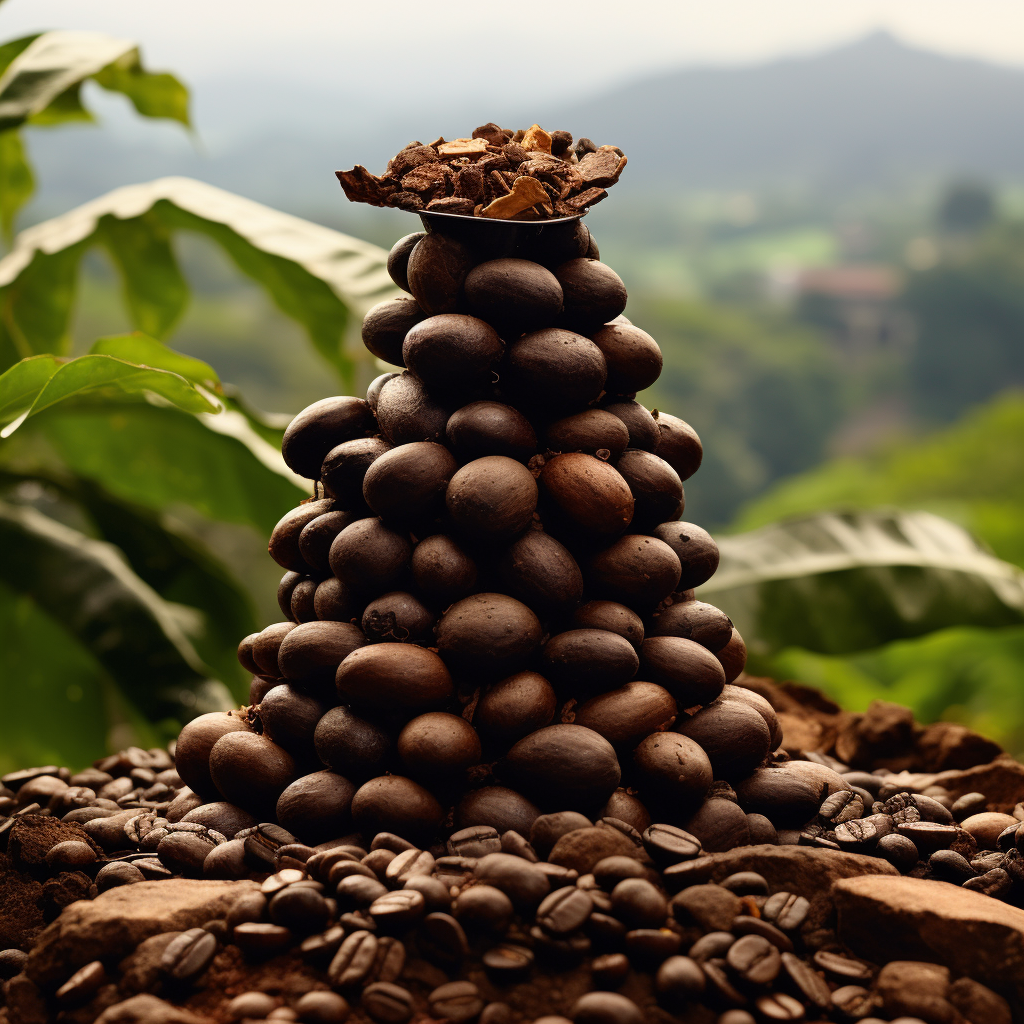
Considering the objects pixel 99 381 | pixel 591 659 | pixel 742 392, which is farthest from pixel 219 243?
pixel 742 392

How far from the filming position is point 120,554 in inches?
126

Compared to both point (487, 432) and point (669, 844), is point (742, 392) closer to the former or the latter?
point (487, 432)

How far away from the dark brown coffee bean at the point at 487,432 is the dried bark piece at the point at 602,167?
1.44 ft

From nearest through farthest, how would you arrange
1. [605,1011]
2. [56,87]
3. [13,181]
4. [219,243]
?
[605,1011] → [56,87] → [219,243] → [13,181]

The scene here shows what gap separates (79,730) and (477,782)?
74.6 inches

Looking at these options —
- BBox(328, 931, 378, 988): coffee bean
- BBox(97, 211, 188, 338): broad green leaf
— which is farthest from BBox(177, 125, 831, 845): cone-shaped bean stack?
BBox(97, 211, 188, 338): broad green leaf

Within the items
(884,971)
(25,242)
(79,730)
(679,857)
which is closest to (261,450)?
(79,730)

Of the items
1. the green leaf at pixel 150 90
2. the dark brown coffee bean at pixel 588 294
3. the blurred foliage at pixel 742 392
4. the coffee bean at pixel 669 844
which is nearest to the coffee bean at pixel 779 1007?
the coffee bean at pixel 669 844

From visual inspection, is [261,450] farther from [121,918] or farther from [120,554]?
[121,918]

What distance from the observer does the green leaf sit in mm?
3340

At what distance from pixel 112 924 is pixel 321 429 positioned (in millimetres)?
852

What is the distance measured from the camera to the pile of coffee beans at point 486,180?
164cm

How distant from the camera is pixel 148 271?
357 cm

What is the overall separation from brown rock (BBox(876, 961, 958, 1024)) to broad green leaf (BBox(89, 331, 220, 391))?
171 centimetres
